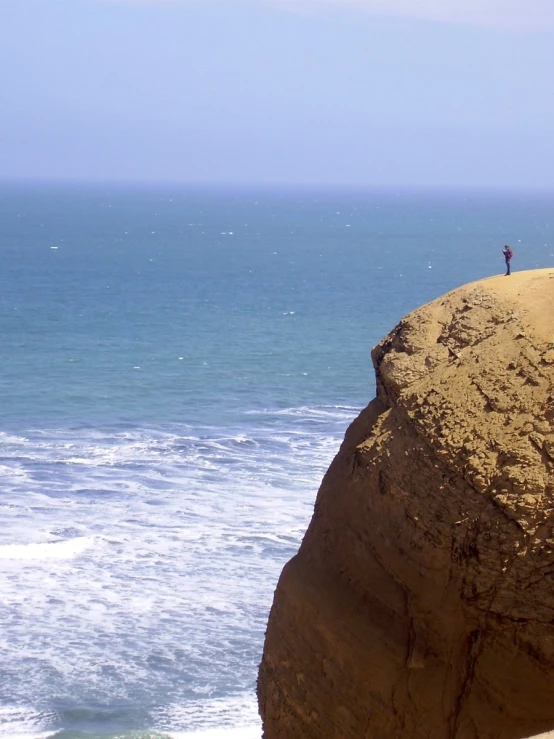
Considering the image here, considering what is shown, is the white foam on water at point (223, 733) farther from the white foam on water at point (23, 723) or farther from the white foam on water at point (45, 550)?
the white foam on water at point (45, 550)

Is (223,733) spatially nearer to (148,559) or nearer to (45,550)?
(148,559)

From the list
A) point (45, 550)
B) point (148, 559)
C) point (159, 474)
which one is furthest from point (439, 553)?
point (159, 474)

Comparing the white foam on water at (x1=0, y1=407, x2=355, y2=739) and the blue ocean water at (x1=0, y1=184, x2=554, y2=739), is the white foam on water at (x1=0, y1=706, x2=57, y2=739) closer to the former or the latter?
the blue ocean water at (x1=0, y1=184, x2=554, y2=739)

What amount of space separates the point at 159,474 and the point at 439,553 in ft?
62.5

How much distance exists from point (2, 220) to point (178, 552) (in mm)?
126518

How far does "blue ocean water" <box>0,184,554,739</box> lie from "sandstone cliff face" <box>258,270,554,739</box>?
740 cm

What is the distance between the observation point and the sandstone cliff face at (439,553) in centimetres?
725

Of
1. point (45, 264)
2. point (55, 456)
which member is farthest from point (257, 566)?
point (45, 264)

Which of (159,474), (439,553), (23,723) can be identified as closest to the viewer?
(439,553)

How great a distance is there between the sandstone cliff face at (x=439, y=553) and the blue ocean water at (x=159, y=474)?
7.40m

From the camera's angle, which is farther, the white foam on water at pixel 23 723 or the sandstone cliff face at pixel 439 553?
Answer: the white foam on water at pixel 23 723

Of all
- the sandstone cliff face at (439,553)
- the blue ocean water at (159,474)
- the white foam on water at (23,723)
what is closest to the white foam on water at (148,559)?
the blue ocean water at (159,474)

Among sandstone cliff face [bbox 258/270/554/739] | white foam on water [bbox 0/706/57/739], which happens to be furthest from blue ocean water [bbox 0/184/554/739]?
sandstone cliff face [bbox 258/270/554/739]

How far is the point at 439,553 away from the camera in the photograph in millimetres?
7527
